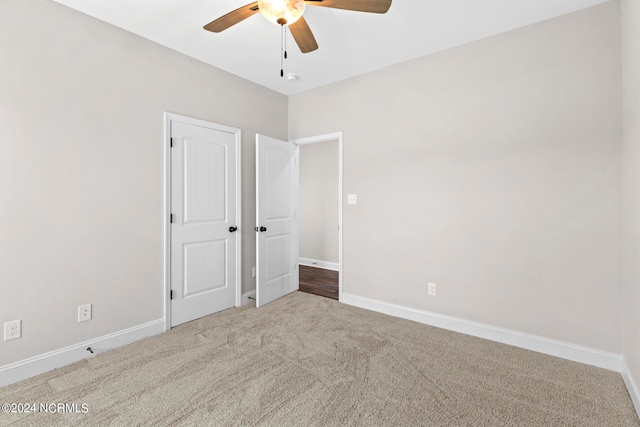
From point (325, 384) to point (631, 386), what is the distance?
77.9 inches

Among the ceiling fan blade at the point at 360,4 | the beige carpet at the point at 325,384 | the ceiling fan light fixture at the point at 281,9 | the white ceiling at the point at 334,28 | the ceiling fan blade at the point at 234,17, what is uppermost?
the white ceiling at the point at 334,28

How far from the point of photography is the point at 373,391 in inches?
74.8

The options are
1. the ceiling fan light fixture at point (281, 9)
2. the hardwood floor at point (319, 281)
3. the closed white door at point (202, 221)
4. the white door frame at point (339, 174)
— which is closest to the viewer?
the ceiling fan light fixture at point (281, 9)

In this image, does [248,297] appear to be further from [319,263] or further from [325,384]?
[319,263]

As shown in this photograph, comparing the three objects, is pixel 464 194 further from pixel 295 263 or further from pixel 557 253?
pixel 295 263

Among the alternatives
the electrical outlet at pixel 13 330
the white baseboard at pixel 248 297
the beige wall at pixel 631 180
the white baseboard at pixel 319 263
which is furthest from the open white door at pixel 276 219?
the beige wall at pixel 631 180

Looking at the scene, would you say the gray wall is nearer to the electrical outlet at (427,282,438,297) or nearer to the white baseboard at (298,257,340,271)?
the white baseboard at (298,257,340,271)

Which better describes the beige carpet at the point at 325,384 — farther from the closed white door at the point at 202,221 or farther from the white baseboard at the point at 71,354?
the closed white door at the point at 202,221

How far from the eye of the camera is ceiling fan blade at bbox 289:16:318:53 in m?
1.96

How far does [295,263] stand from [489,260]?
240cm

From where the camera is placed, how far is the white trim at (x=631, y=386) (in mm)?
1748

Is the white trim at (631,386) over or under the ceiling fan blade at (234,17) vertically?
under

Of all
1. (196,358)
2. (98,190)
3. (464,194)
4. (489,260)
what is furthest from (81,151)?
(489,260)

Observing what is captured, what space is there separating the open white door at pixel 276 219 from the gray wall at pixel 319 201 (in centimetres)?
154
